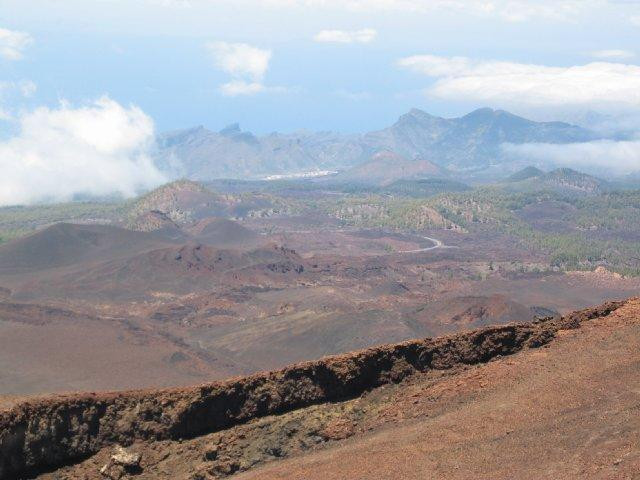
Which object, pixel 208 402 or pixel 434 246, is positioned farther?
pixel 434 246

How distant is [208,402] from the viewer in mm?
28359

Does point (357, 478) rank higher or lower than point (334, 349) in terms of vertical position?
higher

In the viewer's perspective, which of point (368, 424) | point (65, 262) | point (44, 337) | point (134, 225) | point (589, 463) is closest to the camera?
point (589, 463)

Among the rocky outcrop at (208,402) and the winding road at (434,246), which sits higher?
the rocky outcrop at (208,402)

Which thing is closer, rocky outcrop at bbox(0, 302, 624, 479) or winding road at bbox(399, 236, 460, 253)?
rocky outcrop at bbox(0, 302, 624, 479)

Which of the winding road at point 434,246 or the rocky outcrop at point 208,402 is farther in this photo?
the winding road at point 434,246

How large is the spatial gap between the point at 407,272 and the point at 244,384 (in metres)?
111

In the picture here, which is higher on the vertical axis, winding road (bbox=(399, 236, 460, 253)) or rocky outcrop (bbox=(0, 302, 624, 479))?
rocky outcrop (bbox=(0, 302, 624, 479))

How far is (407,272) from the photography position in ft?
455

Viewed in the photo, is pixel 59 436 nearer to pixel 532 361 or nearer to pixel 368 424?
pixel 368 424

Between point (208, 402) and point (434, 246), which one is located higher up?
point (208, 402)

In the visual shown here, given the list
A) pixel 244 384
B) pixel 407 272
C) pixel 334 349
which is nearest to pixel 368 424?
pixel 244 384

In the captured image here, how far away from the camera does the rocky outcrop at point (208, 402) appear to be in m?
26.8

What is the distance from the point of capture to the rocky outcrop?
87.9 ft
